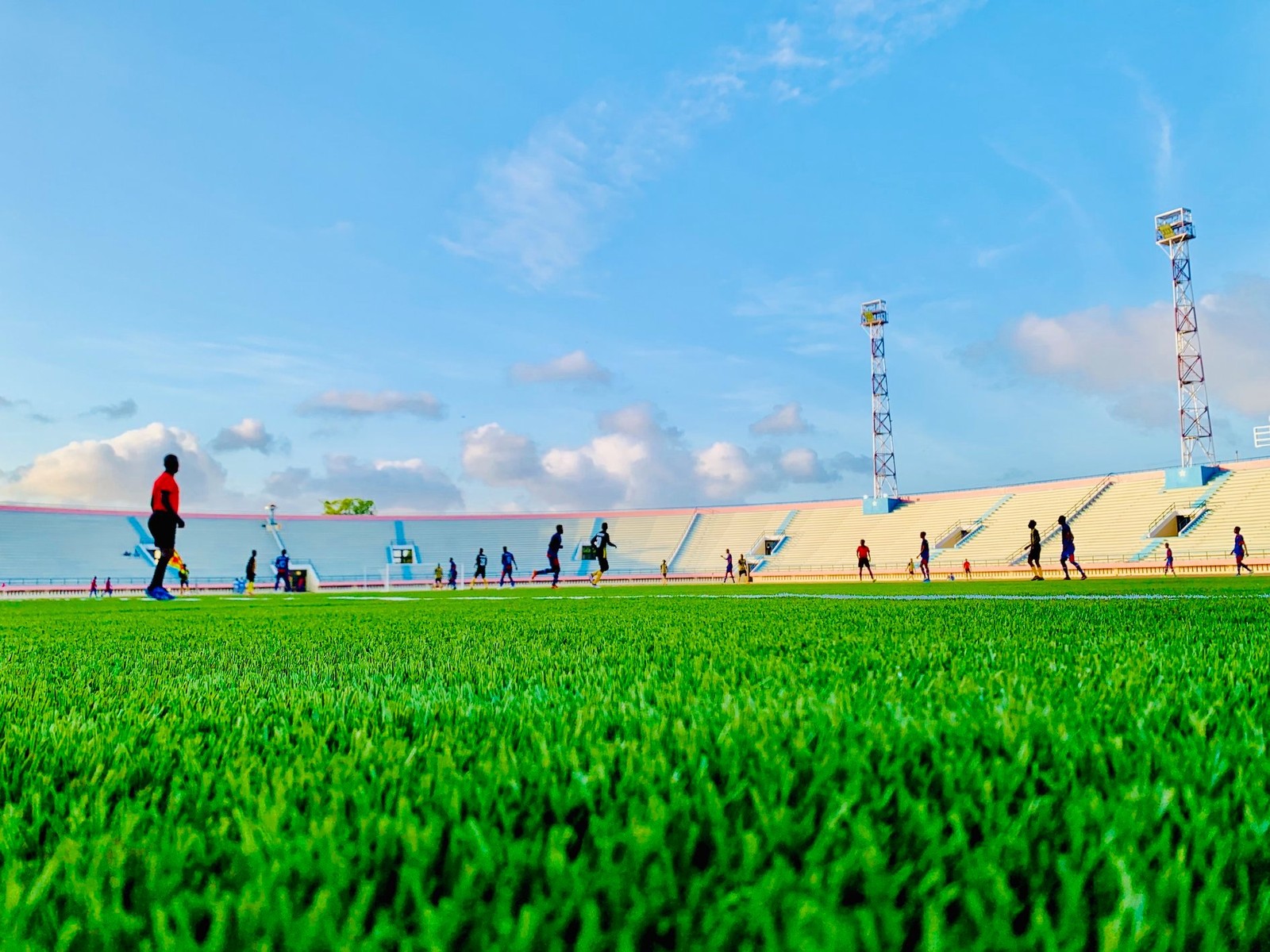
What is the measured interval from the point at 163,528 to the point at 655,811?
9.51 metres

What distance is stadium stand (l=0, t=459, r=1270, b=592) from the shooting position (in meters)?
38.1

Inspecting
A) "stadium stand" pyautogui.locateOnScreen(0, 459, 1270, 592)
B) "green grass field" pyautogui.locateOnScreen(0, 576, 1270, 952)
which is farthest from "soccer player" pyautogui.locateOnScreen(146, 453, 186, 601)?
"stadium stand" pyautogui.locateOnScreen(0, 459, 1270, 592)

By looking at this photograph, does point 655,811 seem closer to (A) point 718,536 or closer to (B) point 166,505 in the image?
(B) point 166,505

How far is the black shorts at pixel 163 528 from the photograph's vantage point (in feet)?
29.5

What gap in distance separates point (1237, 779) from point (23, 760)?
2.11m

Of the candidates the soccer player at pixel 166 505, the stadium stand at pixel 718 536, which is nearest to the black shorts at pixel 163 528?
the soccer player at pixel 166 505

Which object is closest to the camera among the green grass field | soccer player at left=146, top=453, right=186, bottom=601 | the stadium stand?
the green grass field

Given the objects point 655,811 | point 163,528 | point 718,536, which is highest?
point 718,536

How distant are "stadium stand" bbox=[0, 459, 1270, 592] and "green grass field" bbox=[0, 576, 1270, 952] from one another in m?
36.8

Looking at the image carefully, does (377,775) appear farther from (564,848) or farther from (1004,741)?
(1004,741)

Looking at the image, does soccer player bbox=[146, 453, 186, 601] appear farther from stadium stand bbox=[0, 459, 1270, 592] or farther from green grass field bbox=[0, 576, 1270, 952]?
stadium stand bbox=[0, 459, 1270, 592]

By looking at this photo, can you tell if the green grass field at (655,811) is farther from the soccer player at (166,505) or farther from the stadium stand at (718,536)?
the stadium stand at (718,536)

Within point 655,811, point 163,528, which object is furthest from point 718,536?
point 655,811

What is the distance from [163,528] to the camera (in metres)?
9.10
